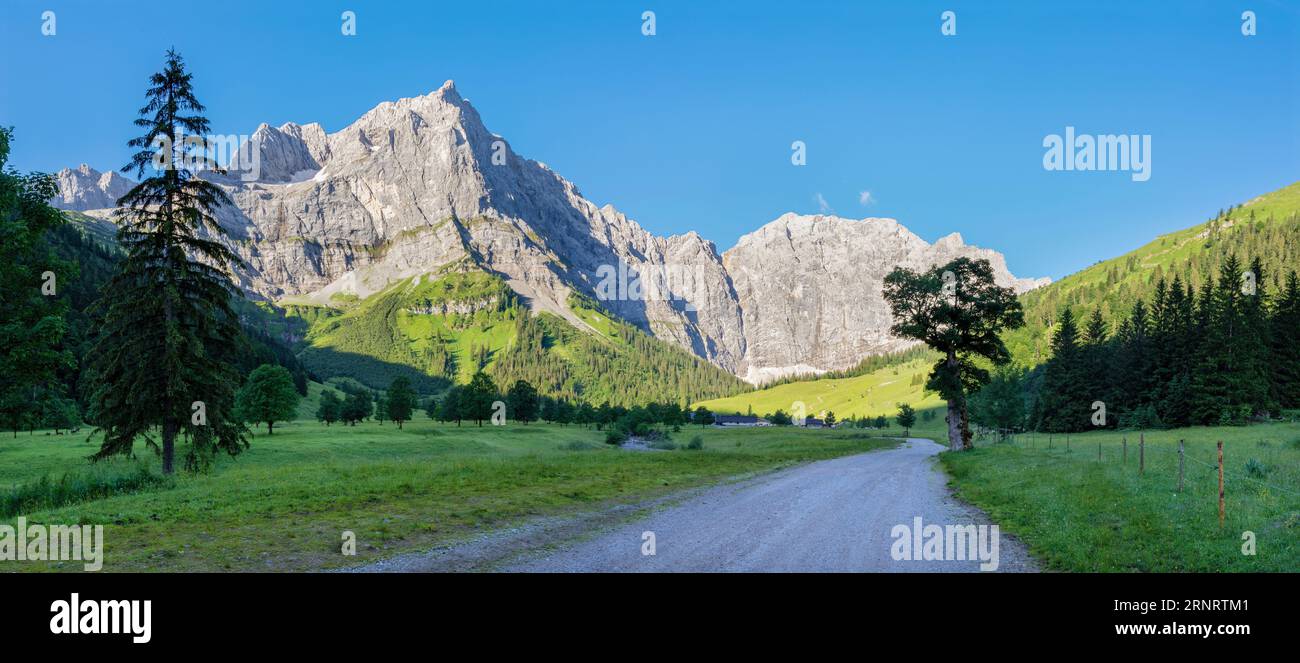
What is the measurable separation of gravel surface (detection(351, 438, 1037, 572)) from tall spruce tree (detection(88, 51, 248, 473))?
2166 cm

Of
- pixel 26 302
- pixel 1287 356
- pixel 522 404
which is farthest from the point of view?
pixel 522 404

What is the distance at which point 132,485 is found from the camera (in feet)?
82.1

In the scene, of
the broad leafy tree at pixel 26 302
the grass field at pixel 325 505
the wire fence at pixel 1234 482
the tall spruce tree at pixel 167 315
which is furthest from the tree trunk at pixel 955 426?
the broad leafy tree at pixel 26 302

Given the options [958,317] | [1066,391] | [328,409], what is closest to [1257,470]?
[958,317]

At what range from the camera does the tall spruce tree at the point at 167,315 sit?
29.1 meters

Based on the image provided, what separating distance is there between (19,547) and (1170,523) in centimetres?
2625

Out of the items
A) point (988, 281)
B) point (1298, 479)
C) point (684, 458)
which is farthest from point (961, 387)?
point (1298, 479)

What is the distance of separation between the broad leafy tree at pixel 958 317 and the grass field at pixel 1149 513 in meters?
22.9

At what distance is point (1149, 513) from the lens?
16.1 metres

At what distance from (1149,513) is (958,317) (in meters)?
39.6

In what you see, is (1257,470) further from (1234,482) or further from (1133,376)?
(1133,376)

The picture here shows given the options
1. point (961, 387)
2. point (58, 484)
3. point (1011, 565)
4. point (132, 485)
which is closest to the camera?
point (1011, 565)

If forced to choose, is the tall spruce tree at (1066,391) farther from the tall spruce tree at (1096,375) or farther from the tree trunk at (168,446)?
the tree trunk at (168,446)
